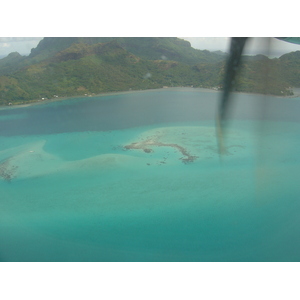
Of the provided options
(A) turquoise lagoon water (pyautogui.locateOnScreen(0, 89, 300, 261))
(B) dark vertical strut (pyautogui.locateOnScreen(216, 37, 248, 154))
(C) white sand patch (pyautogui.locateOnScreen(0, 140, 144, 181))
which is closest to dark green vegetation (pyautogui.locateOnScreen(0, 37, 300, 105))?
(A) turquoise lagoon water (pyautogui.locateOnScreen(0, 89, 300, 261))

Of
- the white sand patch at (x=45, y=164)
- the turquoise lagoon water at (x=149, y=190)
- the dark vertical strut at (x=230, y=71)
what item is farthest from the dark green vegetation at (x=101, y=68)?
the dark vertical strut at (x=230, y=71)

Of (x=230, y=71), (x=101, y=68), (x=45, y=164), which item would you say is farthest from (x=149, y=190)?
(x=101, y=68)

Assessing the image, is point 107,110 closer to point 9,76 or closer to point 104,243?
point 9,76

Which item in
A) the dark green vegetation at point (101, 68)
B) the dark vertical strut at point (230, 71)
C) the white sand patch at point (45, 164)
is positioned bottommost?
the dark vertical strut at point (230, 71)

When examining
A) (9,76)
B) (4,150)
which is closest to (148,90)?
→ (9,76)

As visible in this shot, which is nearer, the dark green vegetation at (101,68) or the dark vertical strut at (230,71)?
the dark vertical strut at (230,71)

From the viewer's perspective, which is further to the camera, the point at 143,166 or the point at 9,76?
the point at 9,76

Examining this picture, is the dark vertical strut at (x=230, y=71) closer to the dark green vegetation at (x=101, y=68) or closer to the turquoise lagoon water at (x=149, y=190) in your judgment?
the turquoise lagoon water at (x=149, y=190)

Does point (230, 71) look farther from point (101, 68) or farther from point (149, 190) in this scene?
point (101, 68)
